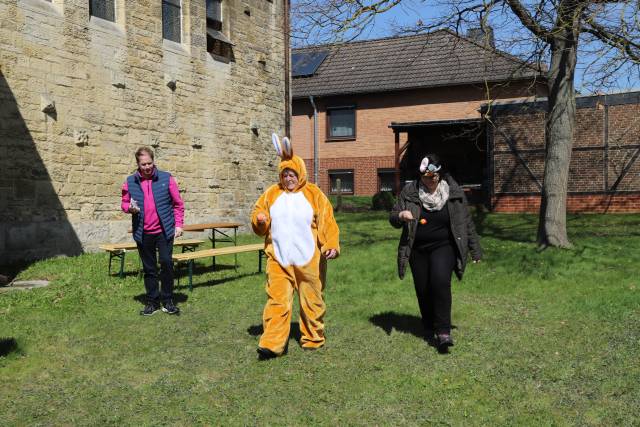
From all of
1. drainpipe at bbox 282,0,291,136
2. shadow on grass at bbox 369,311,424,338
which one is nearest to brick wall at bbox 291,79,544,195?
drainpipe at bbox 282,0,291,136

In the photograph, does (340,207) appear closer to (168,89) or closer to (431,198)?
(168,89)

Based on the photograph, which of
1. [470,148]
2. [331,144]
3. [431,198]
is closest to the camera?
[431,198]

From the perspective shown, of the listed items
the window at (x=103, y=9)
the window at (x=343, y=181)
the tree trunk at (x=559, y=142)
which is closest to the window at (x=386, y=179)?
the window at (x=343, y=181)

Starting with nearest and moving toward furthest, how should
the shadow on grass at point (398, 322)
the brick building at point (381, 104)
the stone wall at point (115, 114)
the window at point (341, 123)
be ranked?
the shadow on grass at point (398, 322) < the stone wall at point (115, 114) < the brick building at point (381, 104) < the window at point (341, 123)

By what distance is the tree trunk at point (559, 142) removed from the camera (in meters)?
11.0

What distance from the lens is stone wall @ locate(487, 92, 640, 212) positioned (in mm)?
18688

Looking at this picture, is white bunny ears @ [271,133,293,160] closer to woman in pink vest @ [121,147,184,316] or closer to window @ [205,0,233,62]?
woman in pink vest @ [121,147,184,316]

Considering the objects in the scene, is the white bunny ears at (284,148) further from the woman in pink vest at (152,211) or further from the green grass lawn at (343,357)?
the woman in pink vest at (152,211)

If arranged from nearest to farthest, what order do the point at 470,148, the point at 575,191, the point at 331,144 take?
the point at 575,191
the point at 470,148
the point at 331,144

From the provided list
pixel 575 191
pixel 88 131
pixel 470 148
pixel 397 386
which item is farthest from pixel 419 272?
pixel 470 148

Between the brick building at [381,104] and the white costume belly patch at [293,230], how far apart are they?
19.8 metres

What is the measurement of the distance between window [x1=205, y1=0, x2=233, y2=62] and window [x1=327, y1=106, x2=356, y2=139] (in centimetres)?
1325

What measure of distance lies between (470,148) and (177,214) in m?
19.8

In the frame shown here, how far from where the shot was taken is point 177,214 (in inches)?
280
